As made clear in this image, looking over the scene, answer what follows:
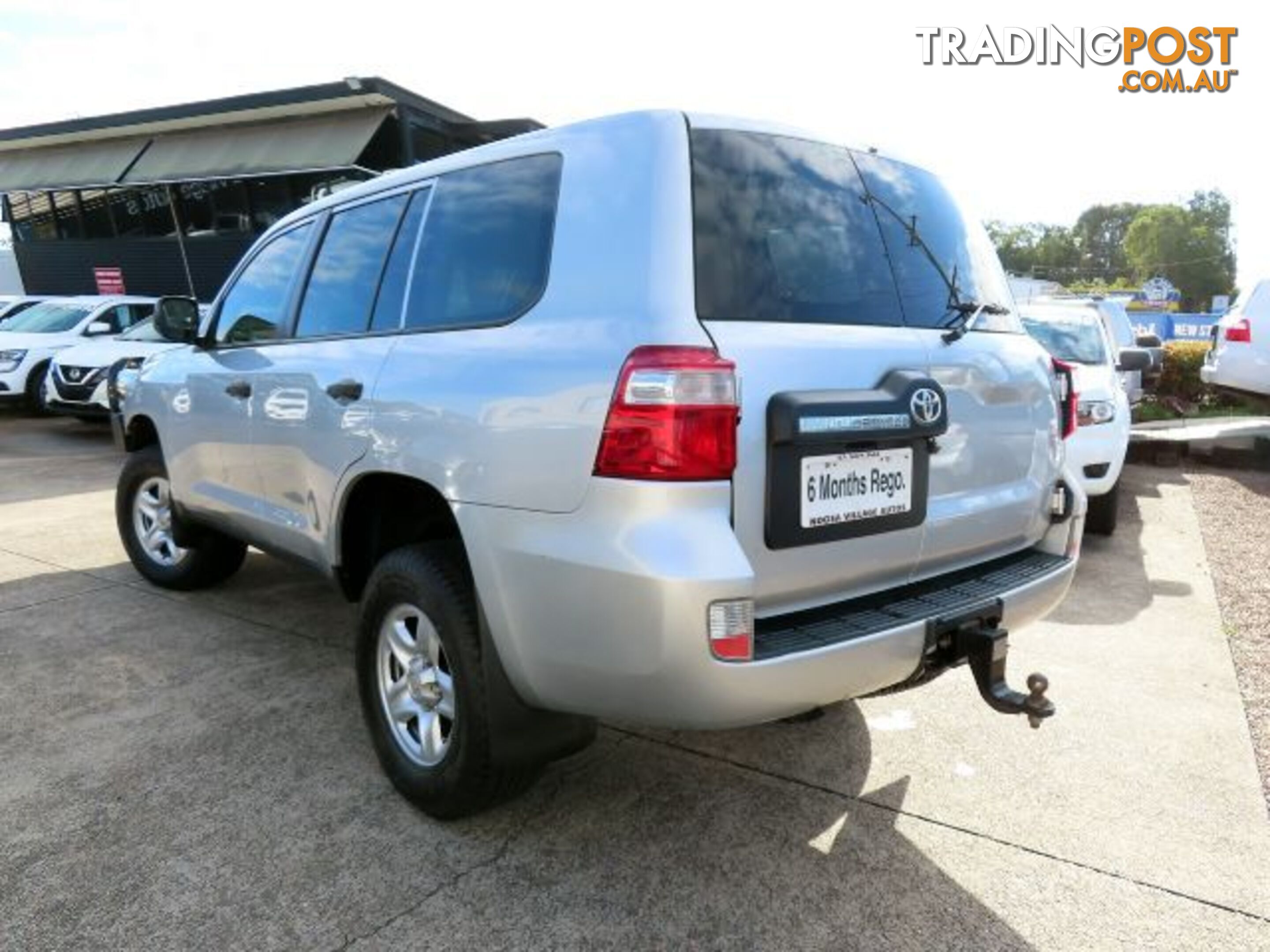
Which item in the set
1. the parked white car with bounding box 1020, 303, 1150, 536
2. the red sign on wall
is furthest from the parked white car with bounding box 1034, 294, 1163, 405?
the red sign on wall

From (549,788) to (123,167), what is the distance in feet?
60.0

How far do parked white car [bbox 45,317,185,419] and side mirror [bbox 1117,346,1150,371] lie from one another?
9.90 metres

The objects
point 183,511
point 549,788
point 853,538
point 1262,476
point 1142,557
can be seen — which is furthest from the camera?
point 1262,476

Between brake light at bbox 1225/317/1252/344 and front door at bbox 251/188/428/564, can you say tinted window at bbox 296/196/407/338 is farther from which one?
brake light at bbox 1225/317/1252/344

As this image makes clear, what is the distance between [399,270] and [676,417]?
1.40m

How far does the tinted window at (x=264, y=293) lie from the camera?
3.53 m

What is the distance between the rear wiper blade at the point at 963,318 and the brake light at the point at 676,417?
2.84ft

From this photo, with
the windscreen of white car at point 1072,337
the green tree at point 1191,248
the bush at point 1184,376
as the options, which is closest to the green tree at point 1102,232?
the green tree at point 1191,248

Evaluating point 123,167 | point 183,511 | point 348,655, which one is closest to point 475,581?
point 348,655

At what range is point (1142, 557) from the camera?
220 inches

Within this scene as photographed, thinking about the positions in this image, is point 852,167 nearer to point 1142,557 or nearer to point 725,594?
point 725,594

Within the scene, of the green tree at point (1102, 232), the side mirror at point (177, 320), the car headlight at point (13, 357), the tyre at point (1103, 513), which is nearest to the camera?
the side mirror at point (177, 320)

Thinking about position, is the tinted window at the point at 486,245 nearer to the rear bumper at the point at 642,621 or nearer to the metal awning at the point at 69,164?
the rear bumper at the point at 642,621

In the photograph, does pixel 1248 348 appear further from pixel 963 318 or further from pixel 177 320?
pixel 177 320
